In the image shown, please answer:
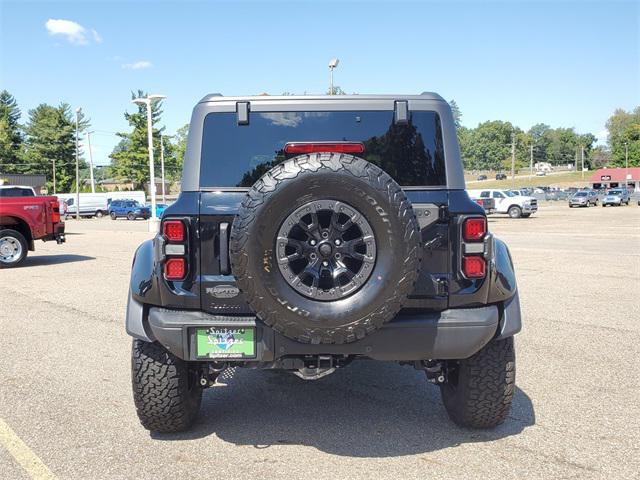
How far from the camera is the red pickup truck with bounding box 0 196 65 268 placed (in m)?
13.8

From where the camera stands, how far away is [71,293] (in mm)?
9984

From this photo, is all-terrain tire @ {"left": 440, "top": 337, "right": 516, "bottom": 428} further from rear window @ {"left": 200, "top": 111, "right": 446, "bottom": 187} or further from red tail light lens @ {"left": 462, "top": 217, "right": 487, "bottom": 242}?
rear window @ {"left": 200, "top": 111, "right": 446, "bottom": 187}

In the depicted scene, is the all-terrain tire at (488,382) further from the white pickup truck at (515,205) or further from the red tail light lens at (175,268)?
the white pickup truck at (515,205)

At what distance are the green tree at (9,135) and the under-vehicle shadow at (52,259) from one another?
3115 inches

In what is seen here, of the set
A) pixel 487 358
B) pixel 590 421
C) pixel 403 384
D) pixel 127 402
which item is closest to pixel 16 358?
pixel 127 402

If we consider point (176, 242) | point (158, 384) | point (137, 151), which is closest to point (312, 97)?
point (176, 242)

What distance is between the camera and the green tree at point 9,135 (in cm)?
8731

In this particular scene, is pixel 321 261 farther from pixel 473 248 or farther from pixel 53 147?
pixel 53 147

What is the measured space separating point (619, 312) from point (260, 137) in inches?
243

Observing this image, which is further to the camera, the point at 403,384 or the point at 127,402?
the point at 403,384

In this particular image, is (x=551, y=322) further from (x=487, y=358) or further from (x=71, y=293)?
(x=71, y=293)

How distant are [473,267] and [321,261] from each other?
899 millimetres

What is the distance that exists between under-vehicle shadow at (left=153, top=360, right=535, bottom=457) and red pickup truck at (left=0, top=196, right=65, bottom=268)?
1071 centimetres

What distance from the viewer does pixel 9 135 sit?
8900 cm
